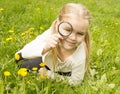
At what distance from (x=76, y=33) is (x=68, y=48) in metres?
0.23

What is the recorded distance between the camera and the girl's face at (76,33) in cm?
335

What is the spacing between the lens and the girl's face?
3.35 metres

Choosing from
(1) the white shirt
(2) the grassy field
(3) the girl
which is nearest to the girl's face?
(3) the girl

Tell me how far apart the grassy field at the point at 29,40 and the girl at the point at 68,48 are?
18 cm

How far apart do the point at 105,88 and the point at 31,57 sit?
0.92 metres

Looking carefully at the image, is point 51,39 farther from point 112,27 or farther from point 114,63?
point 112,27

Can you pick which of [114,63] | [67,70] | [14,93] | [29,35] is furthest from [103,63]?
[14,93]

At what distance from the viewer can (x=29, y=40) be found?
15.3ft

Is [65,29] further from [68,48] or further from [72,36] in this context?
[68,48]

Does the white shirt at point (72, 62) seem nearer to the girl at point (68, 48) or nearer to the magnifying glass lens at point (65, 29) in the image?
the girl at point (68, 48)

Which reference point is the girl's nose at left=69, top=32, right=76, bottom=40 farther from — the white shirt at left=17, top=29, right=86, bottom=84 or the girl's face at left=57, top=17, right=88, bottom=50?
the white shirt at left=17, top=29, right=86, bottom=84

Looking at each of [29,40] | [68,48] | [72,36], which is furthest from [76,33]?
[29,40]

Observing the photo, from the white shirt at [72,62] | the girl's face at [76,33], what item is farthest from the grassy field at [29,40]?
the girl's face at [76,33]

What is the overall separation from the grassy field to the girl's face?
1.31 ft
